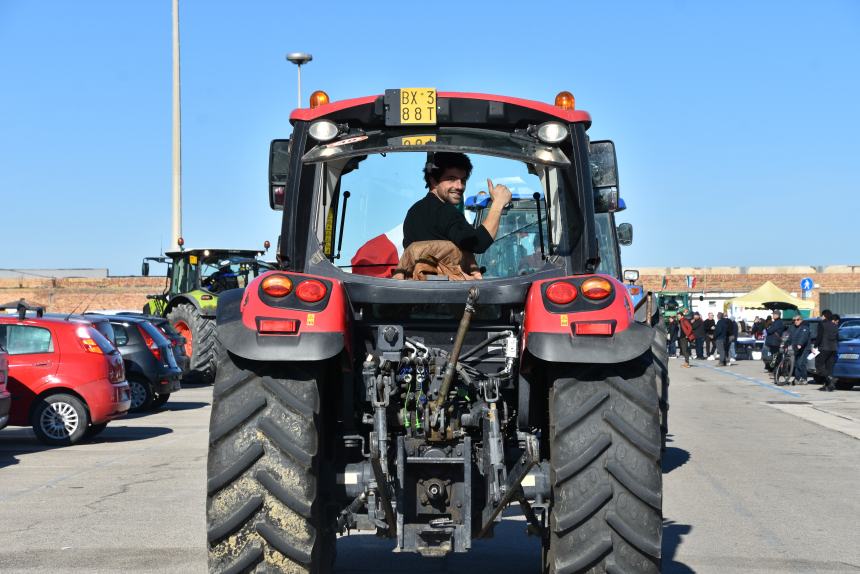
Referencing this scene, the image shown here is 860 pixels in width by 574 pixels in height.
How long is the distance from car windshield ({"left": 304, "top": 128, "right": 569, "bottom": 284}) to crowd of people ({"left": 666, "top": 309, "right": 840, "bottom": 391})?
1127 cm

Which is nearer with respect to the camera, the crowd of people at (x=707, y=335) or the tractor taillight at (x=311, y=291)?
the tractor taillight at (x=311, y=291)

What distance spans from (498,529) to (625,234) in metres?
8.47

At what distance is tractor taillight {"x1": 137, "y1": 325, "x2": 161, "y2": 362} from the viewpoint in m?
22.6

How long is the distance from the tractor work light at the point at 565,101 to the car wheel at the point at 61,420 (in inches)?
458

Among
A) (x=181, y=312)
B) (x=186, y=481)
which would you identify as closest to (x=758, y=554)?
(x=186, y=481)

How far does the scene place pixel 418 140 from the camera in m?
6.37

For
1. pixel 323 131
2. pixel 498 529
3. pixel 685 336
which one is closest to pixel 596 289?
pixel 323 131

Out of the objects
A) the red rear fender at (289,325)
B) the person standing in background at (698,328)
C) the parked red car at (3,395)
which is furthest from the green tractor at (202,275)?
the red rear fender at (289,325)

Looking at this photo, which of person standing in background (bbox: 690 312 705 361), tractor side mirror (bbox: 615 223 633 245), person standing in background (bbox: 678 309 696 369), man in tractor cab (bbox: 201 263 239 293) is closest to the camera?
tractor side mirror (bbox: 615 223 633 245)

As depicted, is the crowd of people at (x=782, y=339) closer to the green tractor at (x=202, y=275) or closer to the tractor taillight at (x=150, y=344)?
the tractor taillight at (x=150, y=344)

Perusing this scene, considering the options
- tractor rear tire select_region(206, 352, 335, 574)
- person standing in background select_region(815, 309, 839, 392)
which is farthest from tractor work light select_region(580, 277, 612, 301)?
person standing in background select_region(815, 309, 839, 392)

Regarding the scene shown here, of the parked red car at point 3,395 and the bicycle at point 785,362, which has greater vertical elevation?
the parked red car at point 3,395

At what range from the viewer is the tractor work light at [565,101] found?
6488mm

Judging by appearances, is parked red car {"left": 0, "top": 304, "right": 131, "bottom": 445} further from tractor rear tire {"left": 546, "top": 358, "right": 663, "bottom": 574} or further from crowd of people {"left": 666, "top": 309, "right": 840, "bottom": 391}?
tractor rear tire {"left": 546, "top": 358, "right": 663, "bottom": 574}
